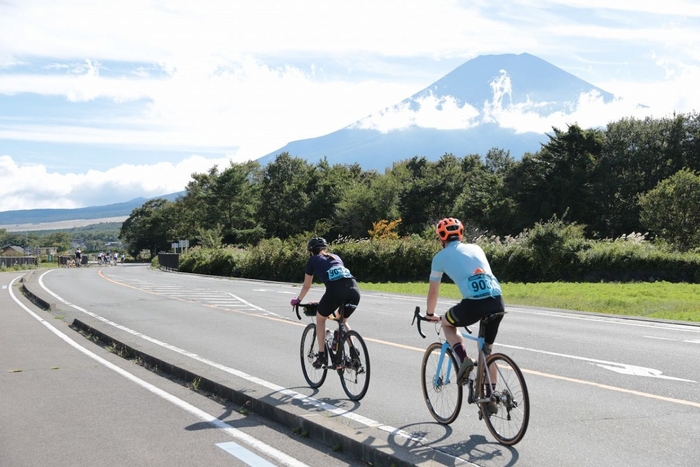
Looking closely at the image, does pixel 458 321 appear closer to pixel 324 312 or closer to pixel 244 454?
pixel 244 454

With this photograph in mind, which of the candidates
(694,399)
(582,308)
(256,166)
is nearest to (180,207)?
(256,166)

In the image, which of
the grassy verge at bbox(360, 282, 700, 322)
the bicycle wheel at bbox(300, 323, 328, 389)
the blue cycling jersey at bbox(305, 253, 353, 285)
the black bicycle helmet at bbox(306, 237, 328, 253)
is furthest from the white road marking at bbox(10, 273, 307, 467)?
the grassy verge at bbox(360, 282, 700, 322)

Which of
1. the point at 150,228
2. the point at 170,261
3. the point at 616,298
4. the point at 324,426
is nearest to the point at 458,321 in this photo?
the point at 324,426

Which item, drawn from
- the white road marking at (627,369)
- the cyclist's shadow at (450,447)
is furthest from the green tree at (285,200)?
the cyclist's shadow at (450,447)

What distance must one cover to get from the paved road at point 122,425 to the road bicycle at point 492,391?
123cm

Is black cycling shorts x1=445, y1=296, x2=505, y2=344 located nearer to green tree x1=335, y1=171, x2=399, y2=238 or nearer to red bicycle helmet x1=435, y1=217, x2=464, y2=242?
A: red bicycle helmet x1=435, y1=217, x2=464, y2=242

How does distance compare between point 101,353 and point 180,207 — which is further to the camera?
point 180,207

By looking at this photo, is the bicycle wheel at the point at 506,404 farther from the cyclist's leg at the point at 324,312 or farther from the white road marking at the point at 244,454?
the cyclist's leg at the point at 324,312

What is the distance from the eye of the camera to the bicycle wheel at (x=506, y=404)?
222 inches

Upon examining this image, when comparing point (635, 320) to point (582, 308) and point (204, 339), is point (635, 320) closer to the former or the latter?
point (582, 308)

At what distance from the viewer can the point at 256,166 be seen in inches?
4948

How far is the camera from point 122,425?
22.3 ft

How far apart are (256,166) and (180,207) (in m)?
16.1

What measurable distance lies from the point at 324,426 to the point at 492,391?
1467mm
